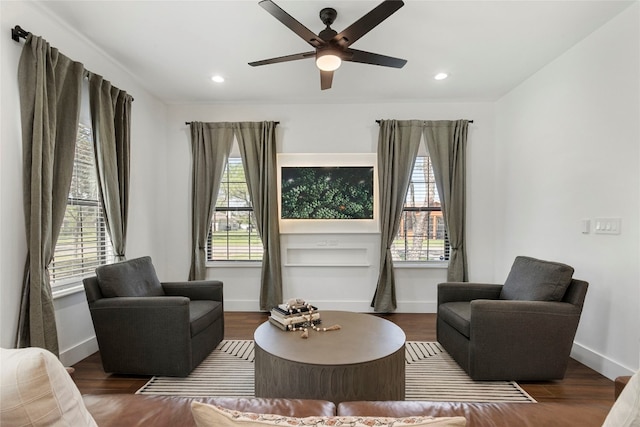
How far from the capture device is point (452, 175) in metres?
4.27

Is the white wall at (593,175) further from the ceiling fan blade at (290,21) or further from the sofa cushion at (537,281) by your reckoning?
the ceiling fan blade at (290,21)

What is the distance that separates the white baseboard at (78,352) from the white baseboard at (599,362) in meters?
4.42

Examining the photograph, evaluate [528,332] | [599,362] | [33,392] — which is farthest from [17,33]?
[599,362]

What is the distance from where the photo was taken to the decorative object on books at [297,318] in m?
2.36

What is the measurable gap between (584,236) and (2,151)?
455 centimetres

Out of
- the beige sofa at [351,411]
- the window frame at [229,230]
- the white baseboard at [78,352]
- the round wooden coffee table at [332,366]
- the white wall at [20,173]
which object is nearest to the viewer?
the beige sofa at [351,411]

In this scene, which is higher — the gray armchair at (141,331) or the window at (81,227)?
the window at (81,227)

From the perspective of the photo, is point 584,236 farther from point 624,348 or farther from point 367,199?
point 367,199

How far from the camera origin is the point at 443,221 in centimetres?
438

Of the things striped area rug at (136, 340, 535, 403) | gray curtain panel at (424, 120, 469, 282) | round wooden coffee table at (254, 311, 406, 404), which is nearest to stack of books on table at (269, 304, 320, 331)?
round wooden coffee table at (254, 311, 406, 404)

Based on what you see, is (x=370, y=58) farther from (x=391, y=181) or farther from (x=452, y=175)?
(x=452, y=175)

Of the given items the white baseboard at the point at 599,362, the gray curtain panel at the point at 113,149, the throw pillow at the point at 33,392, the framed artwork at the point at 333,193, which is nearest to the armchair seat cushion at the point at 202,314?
the gray curtain panel at the point at 113,149

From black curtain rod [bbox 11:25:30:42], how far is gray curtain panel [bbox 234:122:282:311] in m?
2.26

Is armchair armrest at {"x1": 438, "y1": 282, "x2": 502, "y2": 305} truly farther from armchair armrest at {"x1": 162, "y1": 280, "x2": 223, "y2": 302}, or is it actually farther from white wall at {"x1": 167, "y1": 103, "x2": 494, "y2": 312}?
armchair armrest at {"x1": 162, "y1": 280, "x2": 223, "y2": 302}
